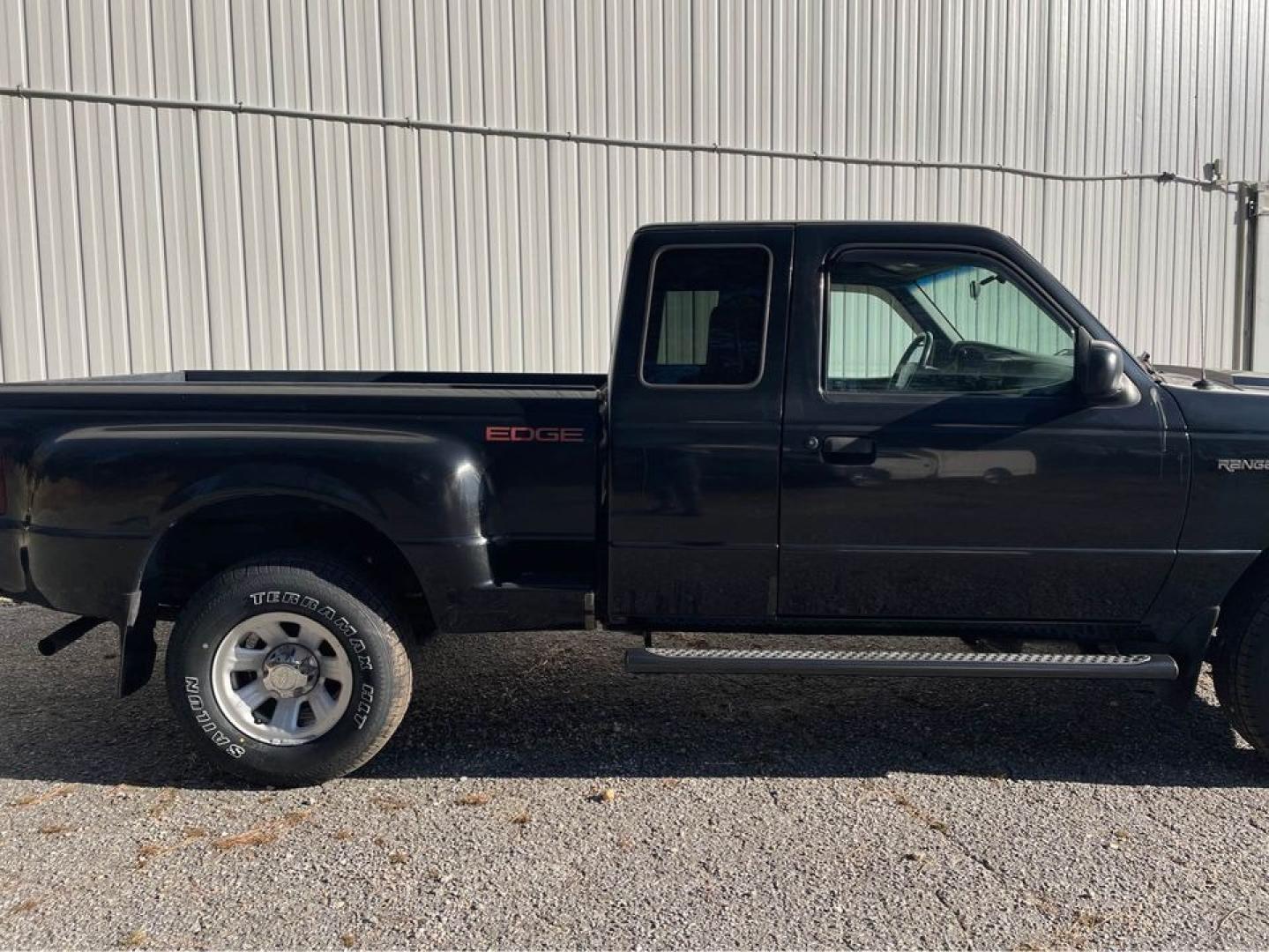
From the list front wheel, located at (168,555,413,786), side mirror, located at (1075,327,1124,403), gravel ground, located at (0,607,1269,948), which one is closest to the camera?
gravel ground, located at (0,607,1269,948)

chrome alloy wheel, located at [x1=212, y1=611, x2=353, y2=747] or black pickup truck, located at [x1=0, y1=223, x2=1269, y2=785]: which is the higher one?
black pickup truck, located at [x1=0, y1=223, x2=1269, y2=785]

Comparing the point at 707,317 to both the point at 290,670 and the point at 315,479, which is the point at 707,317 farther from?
the point at 290,670

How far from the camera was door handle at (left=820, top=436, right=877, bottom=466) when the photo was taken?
3.69 meters

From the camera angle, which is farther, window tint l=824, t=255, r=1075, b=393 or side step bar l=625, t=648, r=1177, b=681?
window tint l=824, t=255, r=1075, b=393

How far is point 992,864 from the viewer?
3219 millimetres

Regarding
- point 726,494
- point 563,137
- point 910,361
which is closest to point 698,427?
point 726,494

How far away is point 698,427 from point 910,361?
0.81 metres

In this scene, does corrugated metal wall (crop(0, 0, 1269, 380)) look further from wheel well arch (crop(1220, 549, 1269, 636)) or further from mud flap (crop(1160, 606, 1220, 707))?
mud flap (crop(1160, 606, 1220, 707))

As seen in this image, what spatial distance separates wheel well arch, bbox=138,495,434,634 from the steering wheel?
6.12ft

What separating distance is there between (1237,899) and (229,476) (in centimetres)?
341

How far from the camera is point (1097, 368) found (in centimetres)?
351

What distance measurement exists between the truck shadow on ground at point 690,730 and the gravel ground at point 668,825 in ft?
0.06

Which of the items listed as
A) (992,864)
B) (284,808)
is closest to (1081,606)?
(992,864)

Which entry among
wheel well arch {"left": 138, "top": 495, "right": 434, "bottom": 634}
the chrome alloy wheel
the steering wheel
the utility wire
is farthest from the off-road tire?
the utility wire
